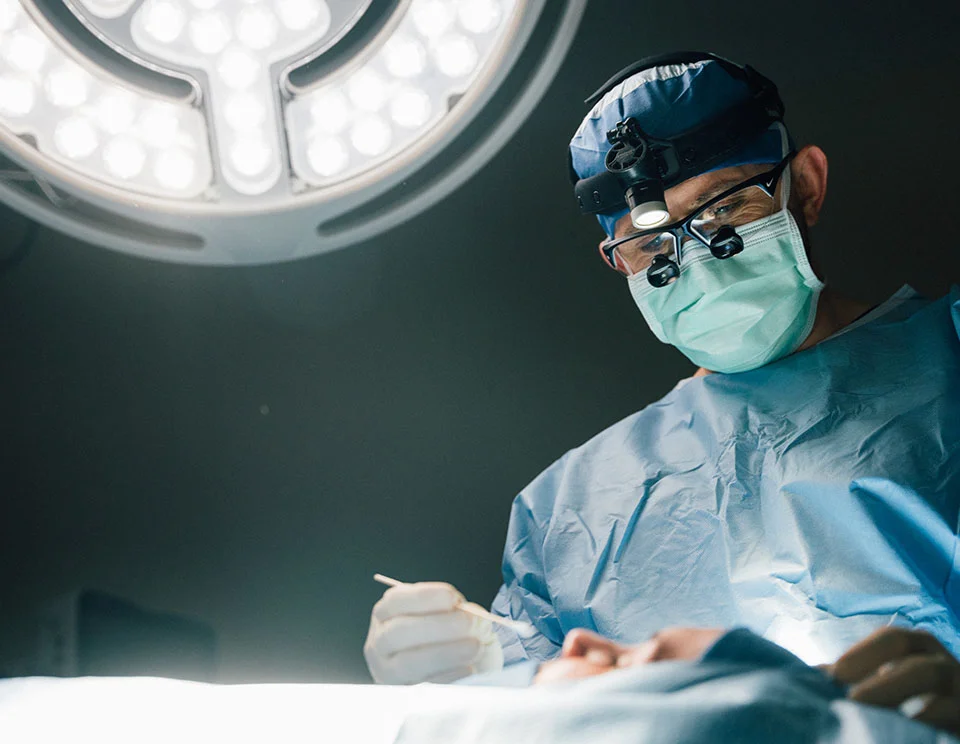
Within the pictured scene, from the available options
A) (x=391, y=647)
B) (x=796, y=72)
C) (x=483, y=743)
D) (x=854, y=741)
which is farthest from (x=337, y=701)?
(x=796, y=72)

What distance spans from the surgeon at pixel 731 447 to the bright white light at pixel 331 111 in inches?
20.6

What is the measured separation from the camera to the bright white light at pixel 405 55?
1082mm

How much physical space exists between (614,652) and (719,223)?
0.89 meters

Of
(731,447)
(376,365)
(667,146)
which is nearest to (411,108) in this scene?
(667,146)

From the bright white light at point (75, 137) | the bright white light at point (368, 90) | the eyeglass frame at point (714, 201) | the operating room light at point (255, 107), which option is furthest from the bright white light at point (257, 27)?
the eyeglass frame at point (714, 201)

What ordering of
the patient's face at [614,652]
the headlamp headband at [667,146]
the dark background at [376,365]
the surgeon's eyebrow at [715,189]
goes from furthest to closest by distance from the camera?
the dark background at [376,365] < the surgeon's eyebrow at [715,189] < the headlamp headband at [667,146] < the patient's face at [614,652]

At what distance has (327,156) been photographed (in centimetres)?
112

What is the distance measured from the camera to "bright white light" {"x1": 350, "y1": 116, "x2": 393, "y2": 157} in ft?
3.62

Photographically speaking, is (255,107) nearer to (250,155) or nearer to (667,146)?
(250,155)

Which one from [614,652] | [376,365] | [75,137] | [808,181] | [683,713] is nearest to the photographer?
[683,713]

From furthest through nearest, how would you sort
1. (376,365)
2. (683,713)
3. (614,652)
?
(376,365) < (614,652) < (683,713)

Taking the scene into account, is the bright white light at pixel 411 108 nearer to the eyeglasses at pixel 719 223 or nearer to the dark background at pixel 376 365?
the eyeglasses at pixel 719 223

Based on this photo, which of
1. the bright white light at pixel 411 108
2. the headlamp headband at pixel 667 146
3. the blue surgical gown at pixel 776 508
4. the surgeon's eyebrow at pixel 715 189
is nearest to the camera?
the bright white light at pixel 411 108

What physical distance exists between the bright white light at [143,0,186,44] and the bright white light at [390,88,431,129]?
0.27 m
